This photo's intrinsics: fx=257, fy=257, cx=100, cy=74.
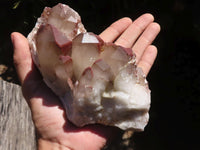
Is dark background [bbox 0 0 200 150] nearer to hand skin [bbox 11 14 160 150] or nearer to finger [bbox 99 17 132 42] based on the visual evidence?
finger [bbox 99 17 132 42]

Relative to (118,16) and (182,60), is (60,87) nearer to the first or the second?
(118,16)

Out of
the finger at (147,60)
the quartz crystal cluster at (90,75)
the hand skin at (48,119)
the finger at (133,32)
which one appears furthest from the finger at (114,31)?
the hand skin at (48,119)

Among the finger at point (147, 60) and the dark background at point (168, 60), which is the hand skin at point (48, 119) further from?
the dark background at point (168, 60)

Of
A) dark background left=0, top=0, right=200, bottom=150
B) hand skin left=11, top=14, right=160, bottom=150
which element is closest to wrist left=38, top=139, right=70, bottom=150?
hand skin left=11, top=14, right=160, bottom=150

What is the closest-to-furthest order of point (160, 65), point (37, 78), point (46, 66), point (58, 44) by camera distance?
point (58, 44) → point (46, 66) → point (37, 78) → point (160, 65)

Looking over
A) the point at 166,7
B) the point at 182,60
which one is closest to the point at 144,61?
the point at 166,7
